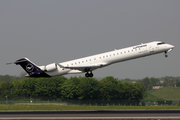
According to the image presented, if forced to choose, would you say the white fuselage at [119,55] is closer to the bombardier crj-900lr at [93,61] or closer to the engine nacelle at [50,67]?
the bombardier crj-900lr at [93,61]

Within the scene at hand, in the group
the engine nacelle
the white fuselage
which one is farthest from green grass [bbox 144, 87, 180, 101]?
the engine nacelle

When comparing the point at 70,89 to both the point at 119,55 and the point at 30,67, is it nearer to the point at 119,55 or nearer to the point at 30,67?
the point at 30,67

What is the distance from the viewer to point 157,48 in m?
37.3

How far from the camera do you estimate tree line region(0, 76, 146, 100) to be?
77.7m

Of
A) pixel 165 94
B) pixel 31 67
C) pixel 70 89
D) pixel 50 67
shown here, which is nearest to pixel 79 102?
pixel 50 67

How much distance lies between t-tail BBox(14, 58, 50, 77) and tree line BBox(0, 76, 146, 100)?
117 ft

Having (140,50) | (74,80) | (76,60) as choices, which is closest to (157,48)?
(140,50)

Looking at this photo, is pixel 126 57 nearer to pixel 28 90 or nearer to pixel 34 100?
pixel 34 100

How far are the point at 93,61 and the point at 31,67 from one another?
423 inches

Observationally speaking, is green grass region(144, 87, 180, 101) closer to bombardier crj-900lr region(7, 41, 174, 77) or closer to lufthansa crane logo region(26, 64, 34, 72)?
bombardier crj-900lr region(7, 41, 174, 77)

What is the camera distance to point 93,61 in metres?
39.3

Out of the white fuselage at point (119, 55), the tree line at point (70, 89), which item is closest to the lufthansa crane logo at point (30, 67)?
the white fuselage at point (119, 55)

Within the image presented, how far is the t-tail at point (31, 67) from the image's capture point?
140ft

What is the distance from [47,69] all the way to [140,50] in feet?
49.8
